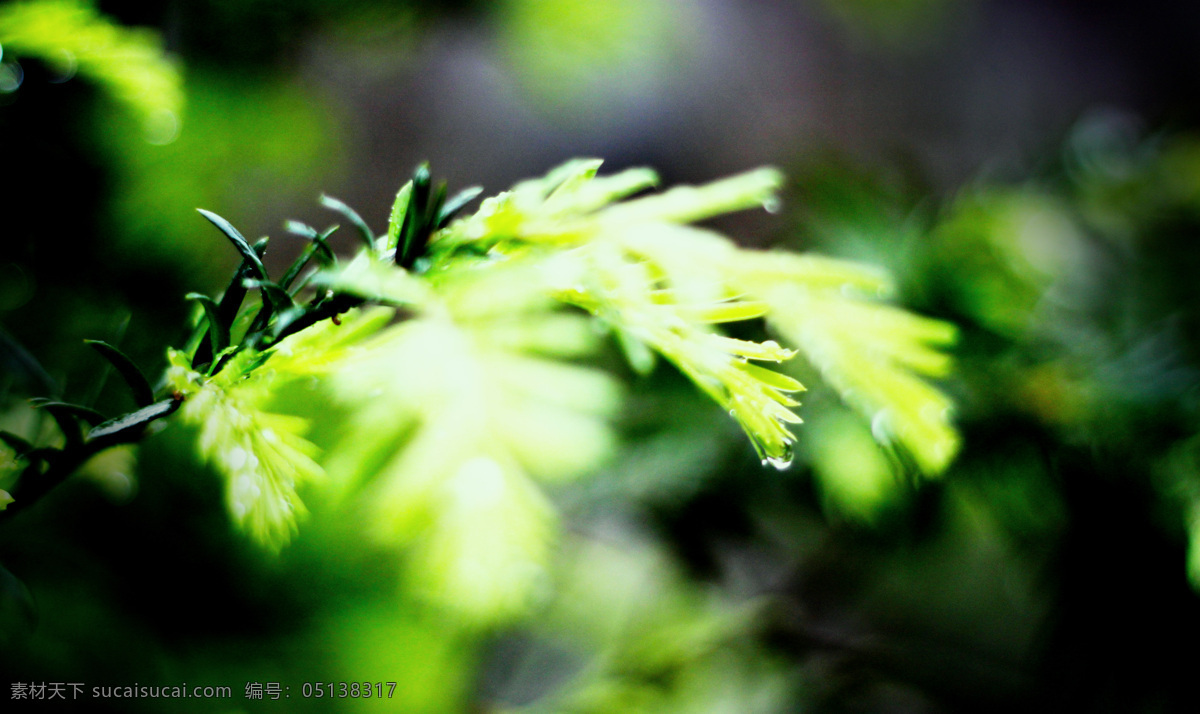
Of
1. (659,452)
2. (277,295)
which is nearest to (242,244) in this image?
(277,295)

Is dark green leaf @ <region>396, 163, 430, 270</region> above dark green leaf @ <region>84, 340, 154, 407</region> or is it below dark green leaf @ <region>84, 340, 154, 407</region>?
above

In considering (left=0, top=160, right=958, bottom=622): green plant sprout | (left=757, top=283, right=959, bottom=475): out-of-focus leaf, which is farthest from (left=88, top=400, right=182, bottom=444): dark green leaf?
(left=757, top=283, right=959, bottom=475): out-of-focus leaf

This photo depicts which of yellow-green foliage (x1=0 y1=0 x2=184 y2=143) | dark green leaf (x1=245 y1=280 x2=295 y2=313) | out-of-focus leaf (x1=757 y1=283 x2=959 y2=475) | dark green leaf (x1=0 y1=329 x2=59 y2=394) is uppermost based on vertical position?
yellow-green foliage (x1=0 y1=0 x2=184 y2=143)

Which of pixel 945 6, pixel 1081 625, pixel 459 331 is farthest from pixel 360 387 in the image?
pixel 945 6

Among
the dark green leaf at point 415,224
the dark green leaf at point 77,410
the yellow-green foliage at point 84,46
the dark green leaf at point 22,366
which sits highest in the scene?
the yellow-green foliage at point 84,46

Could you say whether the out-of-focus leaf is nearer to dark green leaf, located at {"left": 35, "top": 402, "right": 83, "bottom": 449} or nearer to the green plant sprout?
the green plant sprout

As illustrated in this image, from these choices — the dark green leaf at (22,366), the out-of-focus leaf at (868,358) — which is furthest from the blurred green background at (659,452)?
the out-of-focus leaf at (868,358)

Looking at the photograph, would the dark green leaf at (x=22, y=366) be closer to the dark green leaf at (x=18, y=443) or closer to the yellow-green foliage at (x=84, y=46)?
the dark green leaf at (x=18, y=443)

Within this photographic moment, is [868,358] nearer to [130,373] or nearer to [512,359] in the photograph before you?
[512,359]
